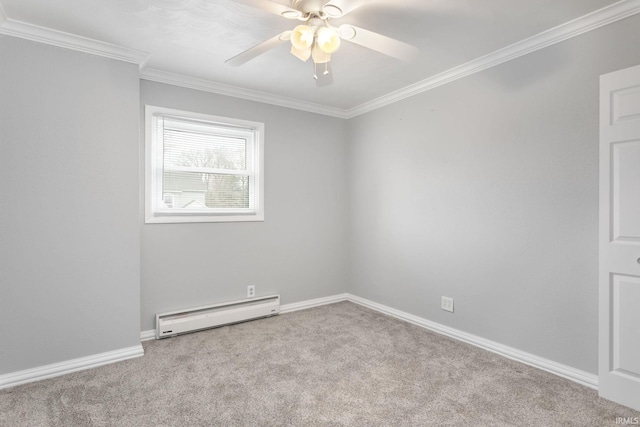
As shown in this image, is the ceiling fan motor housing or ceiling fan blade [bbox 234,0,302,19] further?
the ceiling fan motor housing

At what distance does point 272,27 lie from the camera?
7.50ft

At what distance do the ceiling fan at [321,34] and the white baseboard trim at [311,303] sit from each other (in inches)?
108

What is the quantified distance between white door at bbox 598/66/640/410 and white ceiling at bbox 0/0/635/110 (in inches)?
25.4

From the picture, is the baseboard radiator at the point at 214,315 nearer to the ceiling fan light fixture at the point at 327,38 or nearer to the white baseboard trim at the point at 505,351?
the white baseboard trim at the point at 505,351

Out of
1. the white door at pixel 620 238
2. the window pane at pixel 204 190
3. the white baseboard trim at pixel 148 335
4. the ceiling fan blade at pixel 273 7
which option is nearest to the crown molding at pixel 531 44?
the white door at pixel 620 238

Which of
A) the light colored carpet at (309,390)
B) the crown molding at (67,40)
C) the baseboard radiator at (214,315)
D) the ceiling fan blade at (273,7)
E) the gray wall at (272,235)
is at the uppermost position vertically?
the crown molding at (67,40)

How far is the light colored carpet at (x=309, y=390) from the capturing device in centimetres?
190

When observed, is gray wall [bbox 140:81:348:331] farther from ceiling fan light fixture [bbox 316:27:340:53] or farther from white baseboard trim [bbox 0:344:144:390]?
ceiling fan light fixture [bbox 316:27:340:53]

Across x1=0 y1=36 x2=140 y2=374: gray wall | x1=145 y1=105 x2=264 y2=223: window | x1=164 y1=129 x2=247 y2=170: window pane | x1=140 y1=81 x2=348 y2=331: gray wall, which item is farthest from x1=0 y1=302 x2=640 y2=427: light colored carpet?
x1=164 y1=129 x2=247 y2=170: window pane

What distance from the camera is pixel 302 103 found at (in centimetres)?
391

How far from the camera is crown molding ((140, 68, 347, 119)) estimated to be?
10.0 feet

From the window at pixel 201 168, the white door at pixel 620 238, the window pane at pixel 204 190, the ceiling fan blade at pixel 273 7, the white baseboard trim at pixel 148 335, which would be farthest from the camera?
the window pane at pixel 204 190

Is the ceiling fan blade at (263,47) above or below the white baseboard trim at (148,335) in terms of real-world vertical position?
above

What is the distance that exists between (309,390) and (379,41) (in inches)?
85.6
